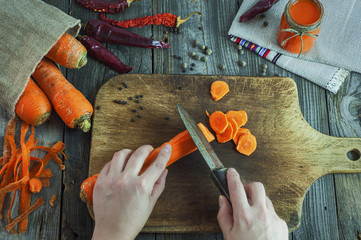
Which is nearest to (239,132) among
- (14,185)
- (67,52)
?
(67,52)

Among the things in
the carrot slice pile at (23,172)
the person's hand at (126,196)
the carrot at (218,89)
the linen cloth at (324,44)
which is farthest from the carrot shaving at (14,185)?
the linen cloth at (324,44)

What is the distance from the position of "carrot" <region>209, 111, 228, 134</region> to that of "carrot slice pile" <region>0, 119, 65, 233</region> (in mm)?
1103

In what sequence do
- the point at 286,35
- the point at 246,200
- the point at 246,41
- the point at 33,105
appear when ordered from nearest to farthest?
Answer: the point at 246,200 → the point at 33,105 → the point at 286,35 → the point at 246,41

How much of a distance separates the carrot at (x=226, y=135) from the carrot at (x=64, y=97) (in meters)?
0.94

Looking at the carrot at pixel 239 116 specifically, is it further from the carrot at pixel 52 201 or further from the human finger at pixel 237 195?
the carrot at pixel 52 201

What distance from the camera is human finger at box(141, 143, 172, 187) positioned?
76.4 inches

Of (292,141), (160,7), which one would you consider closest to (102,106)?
(160,7)

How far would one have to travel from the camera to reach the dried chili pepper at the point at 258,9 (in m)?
2.69

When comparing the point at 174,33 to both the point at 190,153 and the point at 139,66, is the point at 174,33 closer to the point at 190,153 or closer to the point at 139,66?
the point at 139,66

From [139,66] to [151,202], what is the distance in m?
1.21

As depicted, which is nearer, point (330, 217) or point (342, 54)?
point (330, 217)

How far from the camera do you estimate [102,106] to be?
7.99ft

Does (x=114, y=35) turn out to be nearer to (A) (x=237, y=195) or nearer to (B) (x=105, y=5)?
(B) (x=105, y=5)

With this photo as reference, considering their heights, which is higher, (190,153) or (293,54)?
(293,54)
